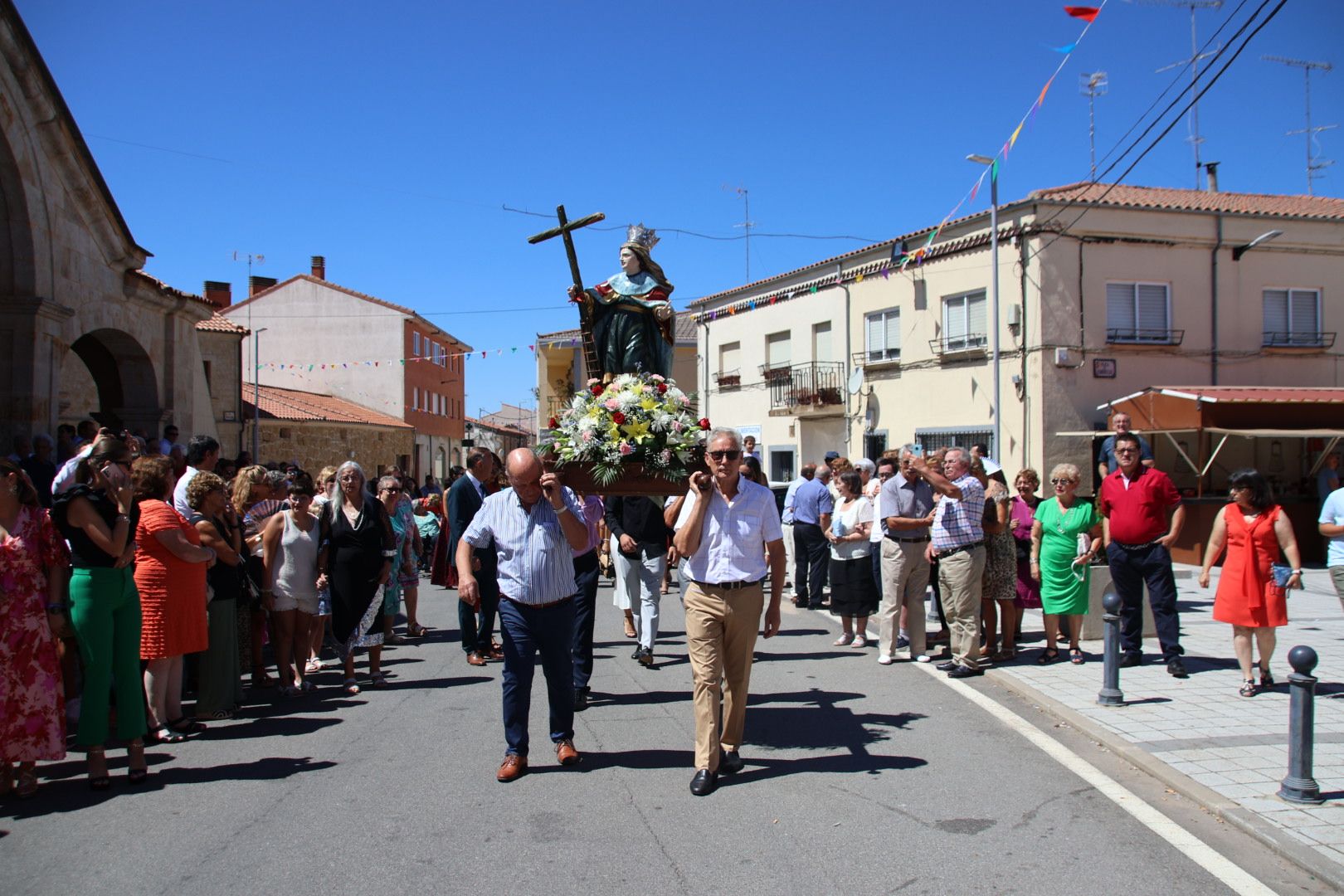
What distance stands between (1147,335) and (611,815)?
62.0 feet

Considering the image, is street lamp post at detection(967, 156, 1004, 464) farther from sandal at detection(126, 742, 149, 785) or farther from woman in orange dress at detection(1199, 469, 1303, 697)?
sandal at detection(126, 742, 149, 785)

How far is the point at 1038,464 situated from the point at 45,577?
18.0m

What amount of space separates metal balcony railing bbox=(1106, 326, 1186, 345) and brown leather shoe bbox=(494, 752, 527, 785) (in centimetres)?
1791

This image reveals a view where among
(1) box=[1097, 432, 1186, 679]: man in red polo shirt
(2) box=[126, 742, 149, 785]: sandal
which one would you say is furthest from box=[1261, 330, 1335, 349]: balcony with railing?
(2) box=[126, 742, 149, 785]: sandal

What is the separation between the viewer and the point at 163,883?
12.9ft

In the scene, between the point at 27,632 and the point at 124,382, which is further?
the point at 124,382

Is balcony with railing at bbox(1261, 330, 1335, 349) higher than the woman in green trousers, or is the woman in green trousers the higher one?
balcony with railing at bbox(1261, 330, 1335, 349)

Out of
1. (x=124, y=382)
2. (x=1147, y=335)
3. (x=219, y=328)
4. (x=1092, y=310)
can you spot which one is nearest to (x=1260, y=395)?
(x=1147, y=335)

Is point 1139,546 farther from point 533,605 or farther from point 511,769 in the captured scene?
point 511,769

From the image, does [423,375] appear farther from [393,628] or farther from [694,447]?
[694,447]

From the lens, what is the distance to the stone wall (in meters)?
35.3

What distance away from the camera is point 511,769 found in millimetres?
5266

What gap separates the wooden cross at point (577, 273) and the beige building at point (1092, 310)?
47.5 feet

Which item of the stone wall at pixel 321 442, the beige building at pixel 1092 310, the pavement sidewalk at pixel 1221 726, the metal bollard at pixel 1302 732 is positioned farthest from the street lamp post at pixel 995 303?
the stone wall at pixel 321 442
